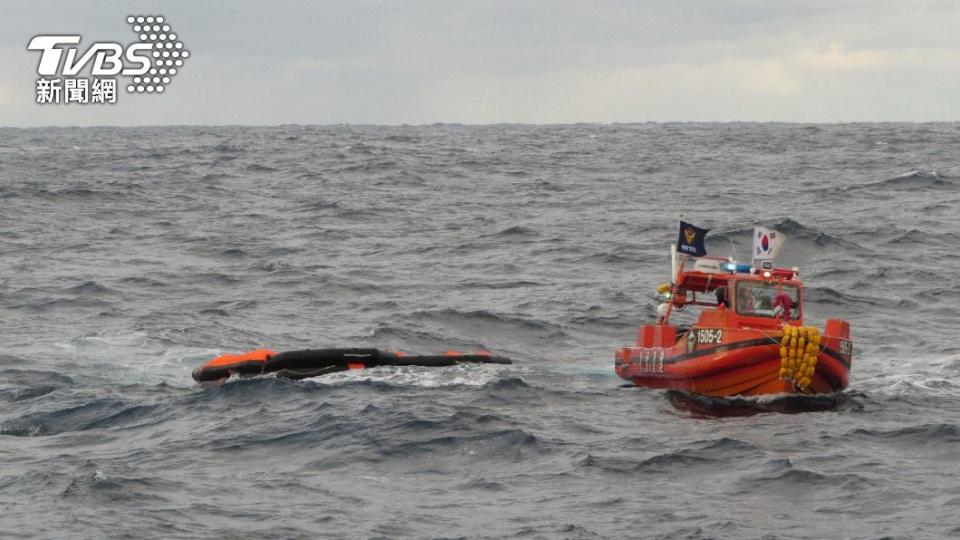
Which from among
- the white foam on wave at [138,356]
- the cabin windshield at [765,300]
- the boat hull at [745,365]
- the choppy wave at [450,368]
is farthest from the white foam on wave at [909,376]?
the white foam on wave at [138,356]

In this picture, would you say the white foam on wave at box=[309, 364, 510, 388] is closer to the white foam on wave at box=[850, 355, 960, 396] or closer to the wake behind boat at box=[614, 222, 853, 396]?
the wake behind boat at box=[614, 222, 853, 396]

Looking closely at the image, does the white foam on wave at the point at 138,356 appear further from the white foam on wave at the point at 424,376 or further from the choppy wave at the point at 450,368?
the white foam on wave at the point at 424,376

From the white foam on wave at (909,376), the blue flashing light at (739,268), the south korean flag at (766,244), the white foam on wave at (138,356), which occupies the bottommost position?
the white foam on wave at (138,356)

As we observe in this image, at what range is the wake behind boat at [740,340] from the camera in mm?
23844

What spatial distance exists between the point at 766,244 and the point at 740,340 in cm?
281

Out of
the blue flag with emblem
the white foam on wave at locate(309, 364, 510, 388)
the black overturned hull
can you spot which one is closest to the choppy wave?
the white foam on wave at locate(309, 364, 510, 388)

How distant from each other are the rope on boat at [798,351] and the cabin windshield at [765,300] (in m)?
2.21

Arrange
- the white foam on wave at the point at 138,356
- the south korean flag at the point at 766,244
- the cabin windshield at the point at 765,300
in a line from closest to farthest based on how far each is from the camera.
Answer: the cabin windshield at the point at 765,300 < the south korean flag at the point at 766,244 < the white foam on wave at the point at 138,356

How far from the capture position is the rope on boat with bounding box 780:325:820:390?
2345cm

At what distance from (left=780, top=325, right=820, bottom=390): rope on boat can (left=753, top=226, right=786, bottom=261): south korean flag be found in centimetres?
299

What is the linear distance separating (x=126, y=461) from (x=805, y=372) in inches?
433

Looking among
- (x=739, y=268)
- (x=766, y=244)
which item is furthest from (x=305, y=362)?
(x=766, y=244)

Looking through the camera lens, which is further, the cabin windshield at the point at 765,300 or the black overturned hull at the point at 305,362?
the black overturned hull at the point at 305,362

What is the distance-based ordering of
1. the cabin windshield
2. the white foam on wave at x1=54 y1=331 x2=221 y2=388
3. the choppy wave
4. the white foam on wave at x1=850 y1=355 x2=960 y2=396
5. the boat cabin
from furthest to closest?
the white foam on wave at x1=54 y1=331 x2=221 y2=388
the cabin windshield
the boat cabin
the white foam on wave at x1=850 y1=355 x2=960 y2=396
the choppy wave
